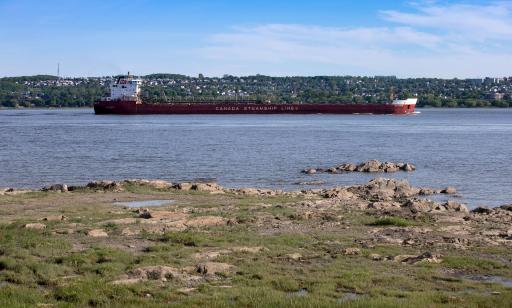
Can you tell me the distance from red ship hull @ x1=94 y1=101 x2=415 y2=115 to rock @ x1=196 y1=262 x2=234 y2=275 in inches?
4573

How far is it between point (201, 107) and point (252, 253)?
120960 millimetres

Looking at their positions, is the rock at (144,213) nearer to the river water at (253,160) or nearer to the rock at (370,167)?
the river water at (253,160)

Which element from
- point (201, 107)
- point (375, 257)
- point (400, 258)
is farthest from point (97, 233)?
point (201, 107)

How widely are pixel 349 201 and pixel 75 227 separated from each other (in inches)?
358

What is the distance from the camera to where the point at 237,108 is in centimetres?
13375

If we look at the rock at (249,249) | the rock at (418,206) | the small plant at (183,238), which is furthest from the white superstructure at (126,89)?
the rock at (249,249)

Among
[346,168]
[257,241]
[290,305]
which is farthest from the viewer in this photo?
[346,168]

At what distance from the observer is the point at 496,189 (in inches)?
1139

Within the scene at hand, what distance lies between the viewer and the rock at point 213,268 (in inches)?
460

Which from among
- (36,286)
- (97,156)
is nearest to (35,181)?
(97,156)

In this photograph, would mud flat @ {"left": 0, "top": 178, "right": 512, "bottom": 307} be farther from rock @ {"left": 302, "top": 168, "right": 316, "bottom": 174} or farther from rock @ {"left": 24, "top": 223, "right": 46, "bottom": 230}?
rock @ {"left": 302, "top": 168, "right": 316, "bottom": 174}

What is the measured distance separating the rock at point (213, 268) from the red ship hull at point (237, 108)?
381 feet

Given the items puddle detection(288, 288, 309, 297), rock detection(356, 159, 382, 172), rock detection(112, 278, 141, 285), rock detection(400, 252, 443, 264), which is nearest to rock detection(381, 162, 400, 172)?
rock detection(356, 159, 382, 172)

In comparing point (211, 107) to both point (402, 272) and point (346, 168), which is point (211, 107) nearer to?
point (346, 168)
